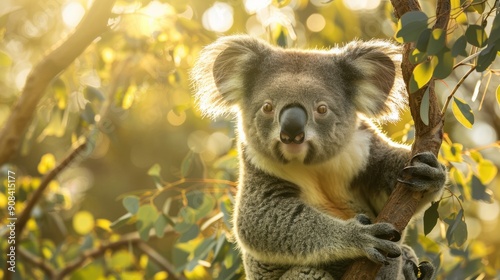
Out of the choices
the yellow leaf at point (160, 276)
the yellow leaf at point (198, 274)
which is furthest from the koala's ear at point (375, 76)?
the yellow leaf at point (160, 276)

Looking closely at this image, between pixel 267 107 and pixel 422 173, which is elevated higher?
pixel 267 107

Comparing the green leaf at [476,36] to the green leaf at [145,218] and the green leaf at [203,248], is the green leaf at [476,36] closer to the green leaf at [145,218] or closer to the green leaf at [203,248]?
the green leaf at [203,248]

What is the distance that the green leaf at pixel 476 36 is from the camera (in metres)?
1.74

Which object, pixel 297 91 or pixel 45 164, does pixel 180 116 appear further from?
pixel 297 91

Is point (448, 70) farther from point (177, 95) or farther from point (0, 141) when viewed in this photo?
point (177, 95)

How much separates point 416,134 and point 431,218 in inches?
12.6

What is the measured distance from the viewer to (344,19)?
4.05 meters

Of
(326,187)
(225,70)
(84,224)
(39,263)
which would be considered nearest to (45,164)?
(84,224)

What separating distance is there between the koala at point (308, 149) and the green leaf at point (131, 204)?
0.51 meters

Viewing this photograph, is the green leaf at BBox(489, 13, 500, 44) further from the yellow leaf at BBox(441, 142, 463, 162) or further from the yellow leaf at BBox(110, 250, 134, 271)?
the yellow leaf at BBox(110, 250, 134, 271)

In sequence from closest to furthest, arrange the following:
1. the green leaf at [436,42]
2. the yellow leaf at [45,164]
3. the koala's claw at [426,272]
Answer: the green leaf at [436,42]
the koala's claw at [426,272]
the yellow leaf at [45,164]

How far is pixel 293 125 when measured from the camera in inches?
87.8

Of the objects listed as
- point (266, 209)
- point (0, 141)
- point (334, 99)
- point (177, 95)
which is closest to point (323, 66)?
point (334, 99)

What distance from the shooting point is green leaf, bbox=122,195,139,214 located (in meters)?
2.92
